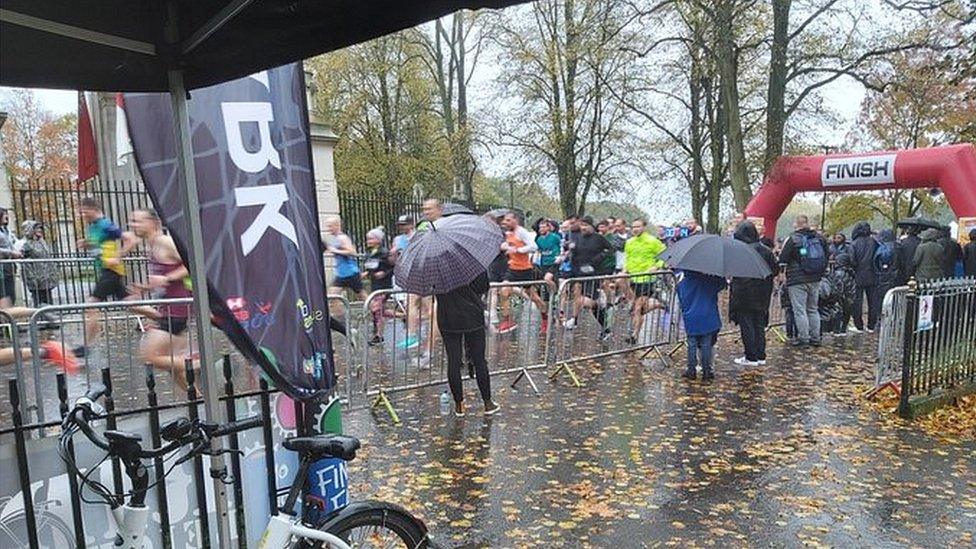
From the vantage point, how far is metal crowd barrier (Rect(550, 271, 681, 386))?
8867mm

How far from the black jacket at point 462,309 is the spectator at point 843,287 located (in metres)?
7.62

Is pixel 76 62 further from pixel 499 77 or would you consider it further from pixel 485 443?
pixel 499 77

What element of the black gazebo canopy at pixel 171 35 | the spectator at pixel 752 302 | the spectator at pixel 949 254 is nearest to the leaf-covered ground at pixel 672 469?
the spectator at pixel 752 302

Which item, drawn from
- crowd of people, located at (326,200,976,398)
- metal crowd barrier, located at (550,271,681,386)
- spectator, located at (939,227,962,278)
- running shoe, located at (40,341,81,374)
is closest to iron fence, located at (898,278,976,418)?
crowd of people, located at (326,200,976,398)

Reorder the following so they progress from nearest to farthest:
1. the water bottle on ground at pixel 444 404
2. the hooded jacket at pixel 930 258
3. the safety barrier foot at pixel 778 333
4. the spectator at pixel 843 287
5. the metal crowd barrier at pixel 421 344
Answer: the water bottle on ground at pixel 444 404
the metal crowd barrier at pixel 421 344
the hooded jacket at pixel 930 258
the safety barrier foot at pixel 778 333
the spectator at pixel 843 287

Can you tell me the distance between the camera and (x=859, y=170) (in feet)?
53.8

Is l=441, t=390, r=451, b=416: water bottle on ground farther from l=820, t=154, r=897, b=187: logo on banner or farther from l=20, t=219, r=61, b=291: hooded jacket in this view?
l=820, t=154, r=897, b=187: logo on banner

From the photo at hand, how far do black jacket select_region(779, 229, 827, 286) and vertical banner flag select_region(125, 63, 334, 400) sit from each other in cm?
853

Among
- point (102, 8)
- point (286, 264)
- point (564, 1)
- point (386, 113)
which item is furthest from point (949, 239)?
point (386, 113)

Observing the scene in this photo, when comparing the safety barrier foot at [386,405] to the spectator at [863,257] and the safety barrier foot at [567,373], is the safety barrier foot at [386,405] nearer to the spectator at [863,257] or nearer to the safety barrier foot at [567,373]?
the safety barrier foot at [567,373]

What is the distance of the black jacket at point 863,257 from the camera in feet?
37.3

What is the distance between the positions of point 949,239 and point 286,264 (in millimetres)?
11574

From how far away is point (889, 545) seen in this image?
3.97 m

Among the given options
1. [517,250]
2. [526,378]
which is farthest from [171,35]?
[517,250]
